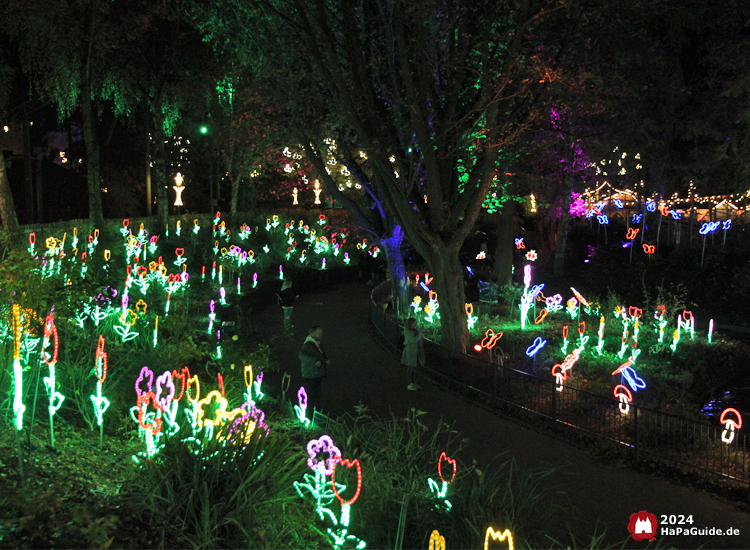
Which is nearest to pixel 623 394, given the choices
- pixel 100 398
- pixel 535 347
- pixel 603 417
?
pixel 603 417

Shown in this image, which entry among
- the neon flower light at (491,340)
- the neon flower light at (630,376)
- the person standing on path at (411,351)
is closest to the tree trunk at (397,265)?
the neon flower light at (491,340)

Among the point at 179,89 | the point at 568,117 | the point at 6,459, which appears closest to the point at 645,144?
the point at 568,117

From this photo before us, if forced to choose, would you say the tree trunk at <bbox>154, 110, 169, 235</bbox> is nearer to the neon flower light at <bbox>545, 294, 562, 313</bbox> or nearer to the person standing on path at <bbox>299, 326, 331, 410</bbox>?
the neon flower light at <bbox>545, 294, 562, 313</bbox>

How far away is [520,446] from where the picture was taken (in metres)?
10.3

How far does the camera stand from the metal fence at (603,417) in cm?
957

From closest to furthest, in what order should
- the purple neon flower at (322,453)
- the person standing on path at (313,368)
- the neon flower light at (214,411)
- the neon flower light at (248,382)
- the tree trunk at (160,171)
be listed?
the purple neon flower at (322,453)
the neon flower light at (214,411)
the neon flower light at (248,382)
the person standing on path at (313,368)
the tree trunk at (160,171)

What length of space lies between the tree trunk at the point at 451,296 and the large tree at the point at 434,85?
23mm

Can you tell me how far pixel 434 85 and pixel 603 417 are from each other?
26.2 feet

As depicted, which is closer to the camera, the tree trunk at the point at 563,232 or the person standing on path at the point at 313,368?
the person standing on path at the point at 313,368

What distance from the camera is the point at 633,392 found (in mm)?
12945

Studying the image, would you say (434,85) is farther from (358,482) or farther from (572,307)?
(358,482)

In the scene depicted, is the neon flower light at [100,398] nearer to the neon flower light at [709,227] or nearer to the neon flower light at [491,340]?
the neon flower light at [491,340]

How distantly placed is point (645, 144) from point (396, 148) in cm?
1865

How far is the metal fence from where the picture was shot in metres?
9.57
